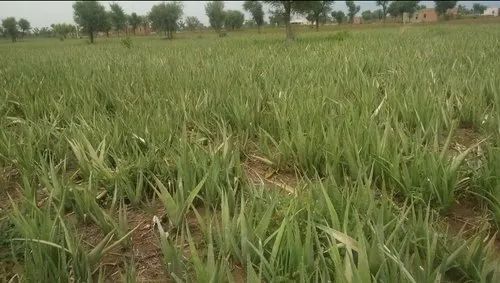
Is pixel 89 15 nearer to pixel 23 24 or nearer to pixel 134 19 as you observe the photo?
pixel 134 19

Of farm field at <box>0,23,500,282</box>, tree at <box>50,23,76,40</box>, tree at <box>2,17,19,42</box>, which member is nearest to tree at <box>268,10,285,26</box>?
farm field at <box>0,23,500,282</box>

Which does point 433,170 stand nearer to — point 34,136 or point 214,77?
point 34,136

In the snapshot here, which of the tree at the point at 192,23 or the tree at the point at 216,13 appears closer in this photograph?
the tree at the point at 216,13

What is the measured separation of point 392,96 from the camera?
8.78 ft

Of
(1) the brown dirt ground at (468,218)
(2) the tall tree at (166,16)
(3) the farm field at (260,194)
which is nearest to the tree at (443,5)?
(2) the tall tree at (166,16)

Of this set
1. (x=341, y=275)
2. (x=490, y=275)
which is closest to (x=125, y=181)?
(x=341, y=275)

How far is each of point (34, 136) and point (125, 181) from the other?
2.95ft

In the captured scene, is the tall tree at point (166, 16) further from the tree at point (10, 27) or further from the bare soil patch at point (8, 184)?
the bare soil patch at point (8, 184)

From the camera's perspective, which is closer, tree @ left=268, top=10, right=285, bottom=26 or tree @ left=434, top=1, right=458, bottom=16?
tree @ left=268, top=10, right=285, bottom=26

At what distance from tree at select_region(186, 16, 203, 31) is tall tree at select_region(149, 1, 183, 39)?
36.8 metres

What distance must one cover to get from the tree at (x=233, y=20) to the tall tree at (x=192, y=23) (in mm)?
19321

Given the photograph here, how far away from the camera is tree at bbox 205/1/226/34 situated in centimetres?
7175

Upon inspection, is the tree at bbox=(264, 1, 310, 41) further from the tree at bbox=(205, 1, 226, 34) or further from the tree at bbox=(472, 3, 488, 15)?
the tree at bbox=(472, 3, 488, 15)

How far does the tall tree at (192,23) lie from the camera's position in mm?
101700
